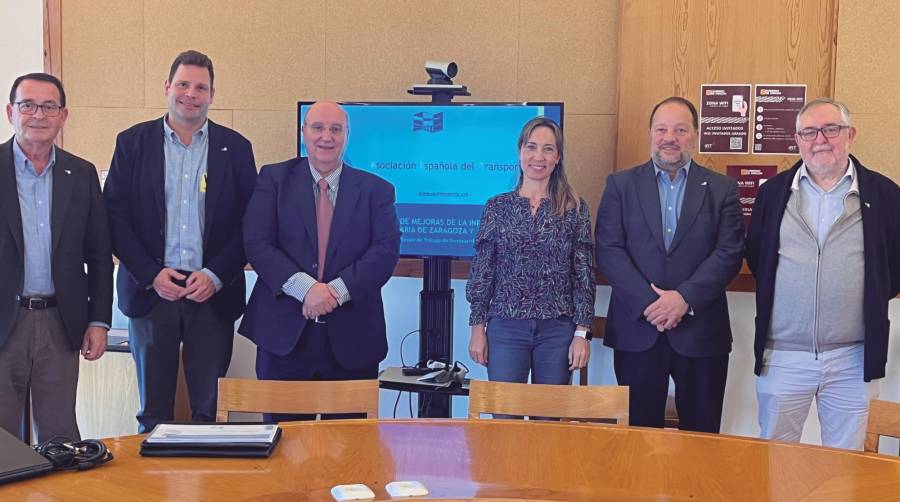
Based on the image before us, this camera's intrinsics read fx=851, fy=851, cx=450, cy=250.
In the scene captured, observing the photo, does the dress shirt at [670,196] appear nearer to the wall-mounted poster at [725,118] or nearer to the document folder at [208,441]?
the wall-mounted poster at [725,118]

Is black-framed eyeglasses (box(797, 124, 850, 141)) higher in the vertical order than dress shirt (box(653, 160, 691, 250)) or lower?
higher

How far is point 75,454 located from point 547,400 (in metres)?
1.34

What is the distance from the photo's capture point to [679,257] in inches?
137

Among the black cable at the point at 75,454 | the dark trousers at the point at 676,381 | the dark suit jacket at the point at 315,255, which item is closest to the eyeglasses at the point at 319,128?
the dark suit jacket at the point at 315,255

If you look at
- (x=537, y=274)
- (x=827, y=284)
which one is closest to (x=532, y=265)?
(x=537, y=274)

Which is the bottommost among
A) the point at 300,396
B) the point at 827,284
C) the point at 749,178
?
the point at 300,396

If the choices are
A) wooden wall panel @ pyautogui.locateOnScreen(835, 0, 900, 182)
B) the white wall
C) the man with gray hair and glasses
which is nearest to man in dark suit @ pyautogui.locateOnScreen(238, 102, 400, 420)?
the man with gray hair and glasses

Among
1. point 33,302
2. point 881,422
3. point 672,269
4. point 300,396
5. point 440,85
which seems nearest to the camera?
point 881,422

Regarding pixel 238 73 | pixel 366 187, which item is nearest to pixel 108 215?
pixel 366 187

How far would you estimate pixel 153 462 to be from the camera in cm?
202

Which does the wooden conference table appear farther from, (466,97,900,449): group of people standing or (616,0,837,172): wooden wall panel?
(616,0,837,172): wooden wall panel

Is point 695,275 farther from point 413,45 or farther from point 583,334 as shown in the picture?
point 413,45

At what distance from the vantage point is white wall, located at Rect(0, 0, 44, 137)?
17.0ft

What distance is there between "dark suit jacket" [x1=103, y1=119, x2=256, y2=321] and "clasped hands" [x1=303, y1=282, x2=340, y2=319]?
18.4 inches
